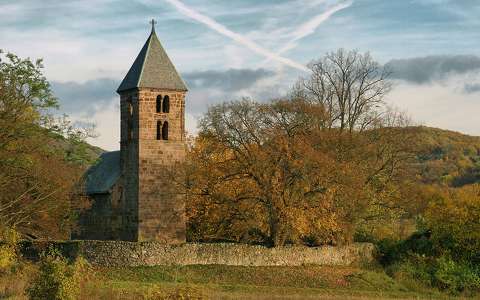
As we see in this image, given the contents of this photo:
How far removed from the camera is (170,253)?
148 feet

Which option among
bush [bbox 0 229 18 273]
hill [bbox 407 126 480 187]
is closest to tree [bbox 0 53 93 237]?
bush [bbox 0 229 18 273]

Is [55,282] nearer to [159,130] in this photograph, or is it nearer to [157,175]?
[157,175]

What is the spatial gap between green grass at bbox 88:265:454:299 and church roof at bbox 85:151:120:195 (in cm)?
1067

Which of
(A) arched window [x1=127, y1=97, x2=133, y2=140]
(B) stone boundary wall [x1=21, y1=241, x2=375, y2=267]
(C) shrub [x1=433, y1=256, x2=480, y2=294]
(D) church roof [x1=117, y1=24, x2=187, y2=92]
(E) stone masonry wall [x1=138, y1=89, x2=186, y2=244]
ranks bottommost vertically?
(C) shrub [x1=433, y1=256, x2=480, y2=294]

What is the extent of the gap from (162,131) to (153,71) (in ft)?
11.9

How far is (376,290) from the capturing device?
1715 inches

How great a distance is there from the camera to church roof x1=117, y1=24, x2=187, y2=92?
52.4m

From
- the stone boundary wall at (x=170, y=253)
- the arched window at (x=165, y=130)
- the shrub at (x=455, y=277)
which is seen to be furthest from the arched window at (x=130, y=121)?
the shrub at (x=455, y=277)

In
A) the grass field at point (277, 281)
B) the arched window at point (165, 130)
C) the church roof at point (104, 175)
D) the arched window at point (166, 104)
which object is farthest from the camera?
the church roof at point (104, 175)

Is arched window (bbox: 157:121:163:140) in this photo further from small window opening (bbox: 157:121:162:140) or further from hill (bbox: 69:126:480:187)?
hill (bbox: 69:126:480:187)

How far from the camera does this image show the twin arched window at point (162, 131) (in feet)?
173

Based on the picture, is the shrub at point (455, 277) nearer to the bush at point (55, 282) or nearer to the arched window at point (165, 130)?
the arched window at point (165, 130)

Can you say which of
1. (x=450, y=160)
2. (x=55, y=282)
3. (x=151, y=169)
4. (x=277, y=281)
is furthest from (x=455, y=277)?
(x=450, y=160)

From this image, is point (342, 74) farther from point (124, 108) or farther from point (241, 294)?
point (241, 294)
